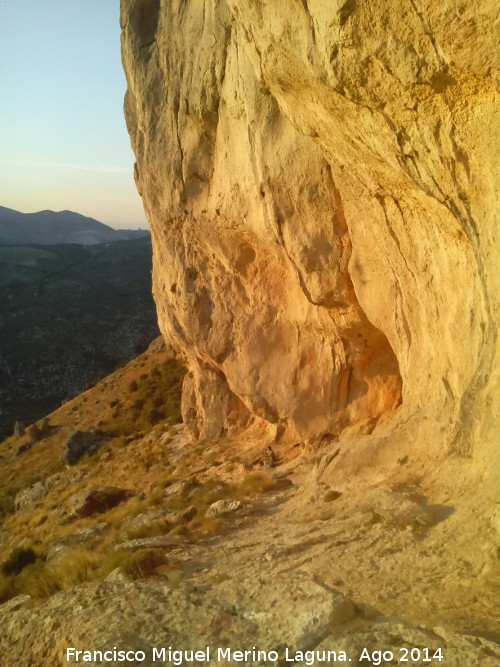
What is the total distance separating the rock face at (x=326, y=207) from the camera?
550cm

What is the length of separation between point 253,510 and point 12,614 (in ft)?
12.9

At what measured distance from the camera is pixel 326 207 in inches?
372

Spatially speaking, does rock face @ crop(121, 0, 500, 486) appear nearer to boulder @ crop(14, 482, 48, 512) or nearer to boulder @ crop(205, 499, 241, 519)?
boulder @ crop(205, 499, 241, 519)

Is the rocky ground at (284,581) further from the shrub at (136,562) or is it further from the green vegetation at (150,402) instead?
the green vegetation at (150,402)

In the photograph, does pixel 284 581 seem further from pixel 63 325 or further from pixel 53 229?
pixel 53 229

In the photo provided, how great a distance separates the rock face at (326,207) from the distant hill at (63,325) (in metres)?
24.5

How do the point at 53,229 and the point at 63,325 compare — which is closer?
the point at 63,325

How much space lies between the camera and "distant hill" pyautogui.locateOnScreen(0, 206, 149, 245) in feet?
362

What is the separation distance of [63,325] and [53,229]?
8159 cm

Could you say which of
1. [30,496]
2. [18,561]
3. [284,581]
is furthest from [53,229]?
[284,581]

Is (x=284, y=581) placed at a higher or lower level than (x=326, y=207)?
lower

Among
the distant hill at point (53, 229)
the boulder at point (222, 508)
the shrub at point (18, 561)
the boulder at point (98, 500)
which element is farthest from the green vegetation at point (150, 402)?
the distant hill at point (53, 229)

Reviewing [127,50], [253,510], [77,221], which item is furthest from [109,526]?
[77,221]

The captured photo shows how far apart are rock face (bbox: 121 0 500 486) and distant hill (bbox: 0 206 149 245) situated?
323 feet
